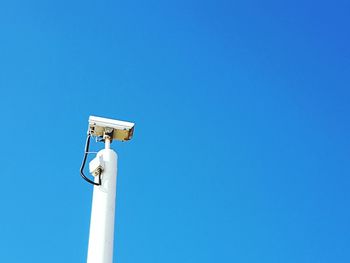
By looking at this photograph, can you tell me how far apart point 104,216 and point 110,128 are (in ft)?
3.44

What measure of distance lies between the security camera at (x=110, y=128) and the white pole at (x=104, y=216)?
1.02ft

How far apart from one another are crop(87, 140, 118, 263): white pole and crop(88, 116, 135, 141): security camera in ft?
1.02

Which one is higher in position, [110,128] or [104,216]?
[110,128]

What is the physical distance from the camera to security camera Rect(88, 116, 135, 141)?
5.62m

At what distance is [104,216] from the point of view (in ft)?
16.5

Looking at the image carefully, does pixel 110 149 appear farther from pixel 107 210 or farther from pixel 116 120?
pixel 107 210

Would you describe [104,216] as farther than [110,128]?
No

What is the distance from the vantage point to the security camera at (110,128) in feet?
18.4

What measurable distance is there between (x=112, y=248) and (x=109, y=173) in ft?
2.60

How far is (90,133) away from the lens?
5.73 m

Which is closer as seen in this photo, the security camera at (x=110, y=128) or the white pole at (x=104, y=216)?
the white pole at (x=104, y=216)

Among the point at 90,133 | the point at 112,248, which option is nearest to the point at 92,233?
the point at 112,248

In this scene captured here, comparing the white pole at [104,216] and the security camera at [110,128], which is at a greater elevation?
the security camera at [110,128]

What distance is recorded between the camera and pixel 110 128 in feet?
18.5
